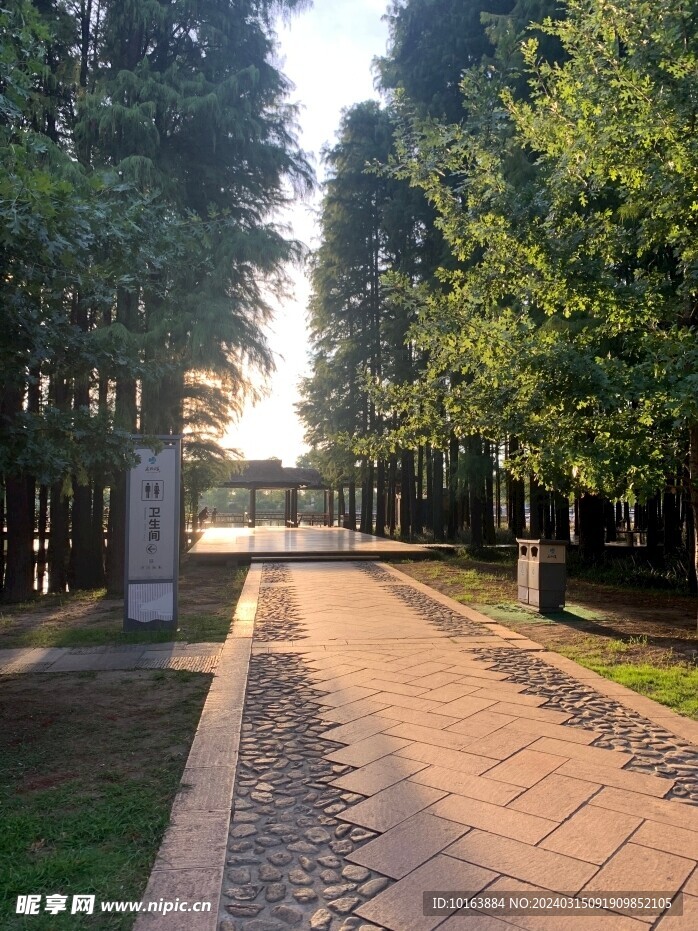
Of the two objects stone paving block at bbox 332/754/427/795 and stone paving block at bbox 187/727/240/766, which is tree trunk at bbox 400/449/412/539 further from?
stone paving block at bbox 332/754/427/795

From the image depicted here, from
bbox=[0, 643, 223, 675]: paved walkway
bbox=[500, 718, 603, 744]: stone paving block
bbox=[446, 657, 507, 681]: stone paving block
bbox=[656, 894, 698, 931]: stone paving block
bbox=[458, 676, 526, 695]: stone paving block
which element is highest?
bbox=[656, 894, 698, 931]: stone paving block

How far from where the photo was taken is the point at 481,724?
161 inches

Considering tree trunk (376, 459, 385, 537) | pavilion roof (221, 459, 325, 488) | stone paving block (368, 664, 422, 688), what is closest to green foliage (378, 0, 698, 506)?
stone paving block (368, 664, 422, 688)

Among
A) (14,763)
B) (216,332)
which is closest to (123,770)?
(14,763)

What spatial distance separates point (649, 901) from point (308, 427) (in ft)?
75.0

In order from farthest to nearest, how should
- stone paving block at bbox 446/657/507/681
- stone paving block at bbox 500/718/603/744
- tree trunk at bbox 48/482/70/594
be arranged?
tree trunk at bbox 48/482/70/594, stone paving block at bbox 446/657/507/681, stone paving block at bbox 500/718/603/744

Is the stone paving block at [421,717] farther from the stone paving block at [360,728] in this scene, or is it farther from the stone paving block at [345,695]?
the stone paving block at [345,695]

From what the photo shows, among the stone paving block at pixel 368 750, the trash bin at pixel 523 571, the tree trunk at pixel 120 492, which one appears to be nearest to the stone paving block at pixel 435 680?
the stone paving block at pixel 368 750

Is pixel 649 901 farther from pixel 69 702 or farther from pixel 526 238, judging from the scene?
pixel 526 238

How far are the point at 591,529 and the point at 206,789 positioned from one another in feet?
43.2

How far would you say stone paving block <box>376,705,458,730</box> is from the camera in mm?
4105

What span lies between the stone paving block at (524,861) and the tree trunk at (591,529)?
12565 millimetres

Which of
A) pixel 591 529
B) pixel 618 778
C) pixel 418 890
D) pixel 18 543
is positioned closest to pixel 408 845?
pixel 418 890

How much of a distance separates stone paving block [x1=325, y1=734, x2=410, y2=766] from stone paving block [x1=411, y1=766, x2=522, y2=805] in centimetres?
33
